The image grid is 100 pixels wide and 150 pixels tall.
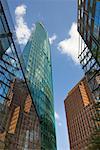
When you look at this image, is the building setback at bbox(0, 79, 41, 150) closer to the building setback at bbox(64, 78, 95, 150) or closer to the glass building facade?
Answer: the glass building facade

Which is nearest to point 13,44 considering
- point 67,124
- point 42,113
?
point 42,113

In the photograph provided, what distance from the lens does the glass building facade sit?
31.5 meters

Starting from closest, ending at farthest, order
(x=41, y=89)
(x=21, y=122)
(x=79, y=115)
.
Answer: (x=21, y=122)
(x=41, y=89)
(x=79, y=115)

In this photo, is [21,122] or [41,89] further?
[41,89]

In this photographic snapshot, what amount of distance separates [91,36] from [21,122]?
24.3 metres

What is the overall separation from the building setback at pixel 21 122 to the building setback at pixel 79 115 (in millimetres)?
81756

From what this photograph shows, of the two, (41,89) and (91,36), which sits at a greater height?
(41,89)

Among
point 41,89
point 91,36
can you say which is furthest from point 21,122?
point 91,36

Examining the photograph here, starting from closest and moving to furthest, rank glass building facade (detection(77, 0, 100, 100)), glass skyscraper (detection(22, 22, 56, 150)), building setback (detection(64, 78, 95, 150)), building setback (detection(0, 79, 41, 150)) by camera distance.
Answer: glass building facade (detection(77, 0, 100, 100))
building setback (detection(0, 79, 41, 150))
glass skyscraper (detection(22, 22, 56, 150))
building setback (detection(64, 78, 95, 150))

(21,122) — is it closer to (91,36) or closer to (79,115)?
(91,36)

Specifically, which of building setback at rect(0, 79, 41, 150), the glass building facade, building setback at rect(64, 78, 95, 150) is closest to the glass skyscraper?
building setback at rect(0, 79, 41, 150)

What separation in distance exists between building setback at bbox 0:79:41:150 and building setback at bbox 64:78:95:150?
81756mm

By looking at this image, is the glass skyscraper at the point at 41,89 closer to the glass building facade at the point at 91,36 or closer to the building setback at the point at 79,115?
the glass building facade at the point at 91,36

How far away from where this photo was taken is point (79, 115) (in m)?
148
